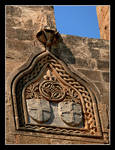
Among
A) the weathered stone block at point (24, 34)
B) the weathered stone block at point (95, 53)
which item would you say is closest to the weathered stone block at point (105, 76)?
the weathered stone block at point (95, 53)

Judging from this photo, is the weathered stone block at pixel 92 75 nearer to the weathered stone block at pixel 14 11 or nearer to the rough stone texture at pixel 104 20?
the rough stone texture at pixel 104 20

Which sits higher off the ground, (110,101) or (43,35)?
(43,35)

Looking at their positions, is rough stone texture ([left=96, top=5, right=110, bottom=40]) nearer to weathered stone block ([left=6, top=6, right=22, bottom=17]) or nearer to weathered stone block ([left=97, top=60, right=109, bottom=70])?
weathered stone block ([left=97, top=60, right=109, bottom=70])

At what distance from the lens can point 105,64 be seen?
1306 centimetres

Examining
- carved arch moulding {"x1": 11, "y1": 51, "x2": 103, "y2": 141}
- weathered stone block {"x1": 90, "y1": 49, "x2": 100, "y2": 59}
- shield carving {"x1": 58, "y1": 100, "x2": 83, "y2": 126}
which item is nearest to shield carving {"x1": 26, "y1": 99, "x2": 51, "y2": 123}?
carved arch moulding {"x1": 11, "y1": 51, "x2": 103, "y2": 141}

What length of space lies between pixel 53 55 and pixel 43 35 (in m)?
0.46

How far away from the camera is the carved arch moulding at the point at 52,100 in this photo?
457 inches

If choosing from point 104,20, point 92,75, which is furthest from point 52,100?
point 104,20

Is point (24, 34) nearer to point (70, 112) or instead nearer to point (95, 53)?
point (95, 53)

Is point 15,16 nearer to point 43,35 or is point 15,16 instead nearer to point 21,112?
point 43,35

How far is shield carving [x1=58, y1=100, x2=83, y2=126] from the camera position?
11.8m

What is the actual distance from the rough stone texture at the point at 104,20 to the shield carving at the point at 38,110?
292 centimetres

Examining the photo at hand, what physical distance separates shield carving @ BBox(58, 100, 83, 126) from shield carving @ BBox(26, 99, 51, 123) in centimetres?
28
